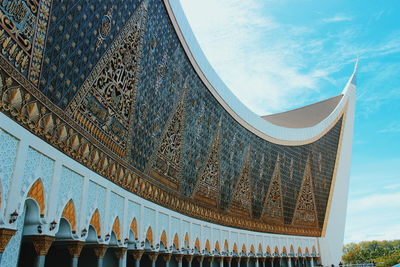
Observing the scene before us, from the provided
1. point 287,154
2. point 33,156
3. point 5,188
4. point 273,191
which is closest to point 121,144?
point 33,156

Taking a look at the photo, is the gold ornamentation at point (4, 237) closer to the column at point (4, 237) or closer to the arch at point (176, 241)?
the column at point (4, 237)

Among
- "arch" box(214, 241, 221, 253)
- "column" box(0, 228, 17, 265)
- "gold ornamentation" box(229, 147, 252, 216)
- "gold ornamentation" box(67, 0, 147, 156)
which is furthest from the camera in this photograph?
"gold ornamentation" box(229, 147, 252, 216)

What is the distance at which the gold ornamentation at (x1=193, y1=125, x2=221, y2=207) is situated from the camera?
7945 mm

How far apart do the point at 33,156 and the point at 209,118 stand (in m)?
5.58

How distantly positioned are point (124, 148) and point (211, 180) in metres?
3.96

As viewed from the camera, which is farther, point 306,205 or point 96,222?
point 306,205

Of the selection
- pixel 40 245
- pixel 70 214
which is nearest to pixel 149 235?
pixel 70 214

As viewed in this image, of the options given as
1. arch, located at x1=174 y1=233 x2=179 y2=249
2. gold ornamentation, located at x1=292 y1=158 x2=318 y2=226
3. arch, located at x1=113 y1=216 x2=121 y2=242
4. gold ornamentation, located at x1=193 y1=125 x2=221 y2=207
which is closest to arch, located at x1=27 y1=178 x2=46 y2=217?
arch, located at x1=113 y1=216 x2=121 y2=242

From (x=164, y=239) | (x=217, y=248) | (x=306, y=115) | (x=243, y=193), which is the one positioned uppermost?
(x=306, y=115)

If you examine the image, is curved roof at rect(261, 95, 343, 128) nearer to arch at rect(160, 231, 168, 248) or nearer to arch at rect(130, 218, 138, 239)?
arch at rect(160, 231, 168, 248)

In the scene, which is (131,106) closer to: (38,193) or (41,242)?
(38,193)

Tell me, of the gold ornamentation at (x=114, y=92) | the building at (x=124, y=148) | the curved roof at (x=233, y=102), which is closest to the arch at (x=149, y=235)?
the building at (x=124, y=148)

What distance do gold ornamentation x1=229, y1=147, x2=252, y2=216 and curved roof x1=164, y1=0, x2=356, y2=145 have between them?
3.87ft

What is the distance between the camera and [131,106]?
484 cm
